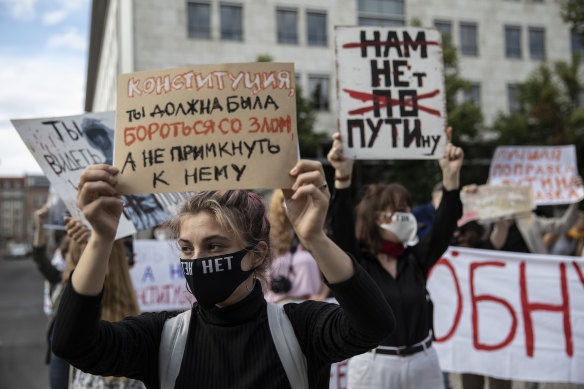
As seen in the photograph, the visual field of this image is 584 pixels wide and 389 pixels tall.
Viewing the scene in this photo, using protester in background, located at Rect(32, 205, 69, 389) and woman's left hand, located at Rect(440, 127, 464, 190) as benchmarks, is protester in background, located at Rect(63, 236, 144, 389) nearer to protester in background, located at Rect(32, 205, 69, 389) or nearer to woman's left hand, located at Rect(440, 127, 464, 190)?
protester in background, located at Rect(32, 205, 69, 389)

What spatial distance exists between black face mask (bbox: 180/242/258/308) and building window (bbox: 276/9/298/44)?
23988 mm

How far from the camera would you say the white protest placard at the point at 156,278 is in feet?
19.6

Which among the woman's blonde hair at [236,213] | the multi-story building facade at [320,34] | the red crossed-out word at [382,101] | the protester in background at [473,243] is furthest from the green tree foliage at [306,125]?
the woman's blonde hair at [236,213]

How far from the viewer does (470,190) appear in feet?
16.4

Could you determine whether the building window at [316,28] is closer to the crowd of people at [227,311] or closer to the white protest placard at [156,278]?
the white protest placard at [156,278]

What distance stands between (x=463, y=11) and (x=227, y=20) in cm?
1244

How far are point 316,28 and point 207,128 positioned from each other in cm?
2480

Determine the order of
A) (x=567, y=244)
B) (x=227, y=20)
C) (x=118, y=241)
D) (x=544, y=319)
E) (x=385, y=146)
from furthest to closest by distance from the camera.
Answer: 1. (x=227, y=20)
2. (x=567, y=244)
3. (x=544, y=319)
4. (x=118, y=241)
5. (x=385, y=146)

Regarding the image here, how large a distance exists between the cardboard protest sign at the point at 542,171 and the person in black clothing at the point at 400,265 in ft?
13.0

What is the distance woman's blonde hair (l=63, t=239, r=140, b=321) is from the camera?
3.10 meters

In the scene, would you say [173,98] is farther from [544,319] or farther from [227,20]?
[227,20]

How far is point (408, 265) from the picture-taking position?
3156 mm

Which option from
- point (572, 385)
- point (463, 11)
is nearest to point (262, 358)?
point (572, 385)

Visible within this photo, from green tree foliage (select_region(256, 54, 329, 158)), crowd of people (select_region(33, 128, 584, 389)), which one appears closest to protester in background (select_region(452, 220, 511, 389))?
crowd of people (select_region(33, 128, 584, 389))
